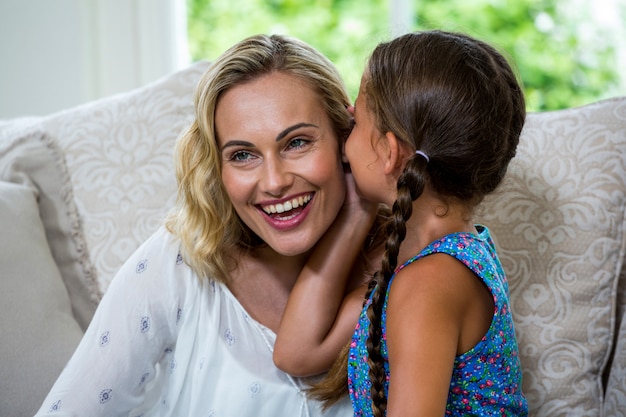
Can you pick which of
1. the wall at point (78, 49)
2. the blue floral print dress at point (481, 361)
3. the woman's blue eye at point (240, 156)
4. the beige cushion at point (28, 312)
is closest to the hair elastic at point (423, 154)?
the blue floral print dress at point (481, 361)

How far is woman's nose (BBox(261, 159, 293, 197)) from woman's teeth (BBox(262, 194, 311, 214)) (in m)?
0.02

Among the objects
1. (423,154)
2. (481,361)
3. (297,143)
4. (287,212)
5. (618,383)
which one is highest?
(423,154)

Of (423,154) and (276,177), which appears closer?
(423,154)

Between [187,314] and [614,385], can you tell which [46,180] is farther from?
[614,385]

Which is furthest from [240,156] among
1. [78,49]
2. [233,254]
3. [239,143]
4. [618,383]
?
[78,49]

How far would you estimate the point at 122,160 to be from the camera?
1.98 meters

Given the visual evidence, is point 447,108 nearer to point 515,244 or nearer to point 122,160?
point 515,244

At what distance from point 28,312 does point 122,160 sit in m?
0.47

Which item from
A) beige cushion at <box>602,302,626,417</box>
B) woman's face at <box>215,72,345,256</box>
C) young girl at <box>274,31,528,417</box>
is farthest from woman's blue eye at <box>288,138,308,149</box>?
beige cushion at <box>602,302,626,417</box>

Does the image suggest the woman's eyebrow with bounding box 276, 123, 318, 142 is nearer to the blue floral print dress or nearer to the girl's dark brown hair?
the girl's dark brown hair

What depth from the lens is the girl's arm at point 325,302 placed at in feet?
5.06

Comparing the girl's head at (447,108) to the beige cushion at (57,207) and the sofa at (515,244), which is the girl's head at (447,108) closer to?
the sofa at (515,244)

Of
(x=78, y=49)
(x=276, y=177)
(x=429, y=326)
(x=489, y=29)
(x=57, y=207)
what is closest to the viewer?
(x=429, y=326)

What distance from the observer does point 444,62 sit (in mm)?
1252
